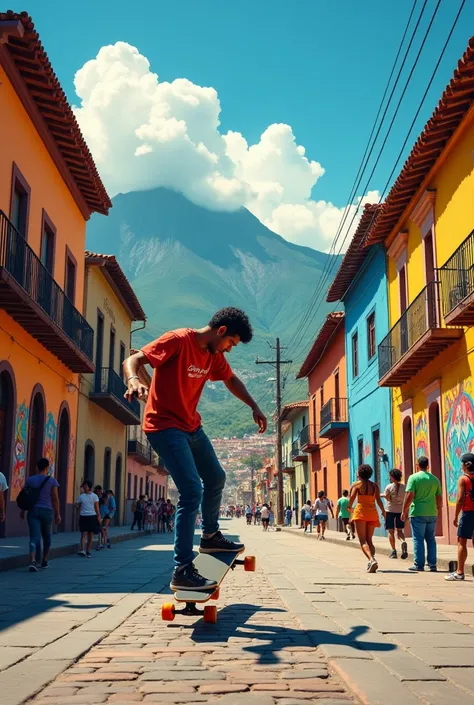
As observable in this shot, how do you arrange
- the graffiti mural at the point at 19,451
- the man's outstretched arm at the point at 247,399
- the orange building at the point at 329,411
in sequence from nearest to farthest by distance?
1. the man's outstretched arm at the point at 247,399
2. the graffiti mural at the point at 19,451
3. the orange building at the point at 329,411

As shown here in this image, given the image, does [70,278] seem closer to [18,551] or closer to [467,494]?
[18,551]

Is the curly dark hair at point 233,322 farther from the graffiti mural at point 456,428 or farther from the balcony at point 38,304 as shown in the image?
the graffiti mural at point 456,428

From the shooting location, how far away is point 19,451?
17.2 metres

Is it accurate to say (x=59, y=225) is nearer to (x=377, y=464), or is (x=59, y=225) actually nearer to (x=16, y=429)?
(x=16, y=429)

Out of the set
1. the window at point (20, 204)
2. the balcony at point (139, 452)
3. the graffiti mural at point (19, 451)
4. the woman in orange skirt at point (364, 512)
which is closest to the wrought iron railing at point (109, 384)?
the balcony at point (139, 452)

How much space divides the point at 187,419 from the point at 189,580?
40.8 inches

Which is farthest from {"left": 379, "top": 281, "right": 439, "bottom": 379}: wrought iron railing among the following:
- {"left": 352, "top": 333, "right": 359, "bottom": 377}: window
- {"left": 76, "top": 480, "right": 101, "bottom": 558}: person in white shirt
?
{"left": 76, "top": 480, "right": 101, "bottom": 558}: person in white shirt

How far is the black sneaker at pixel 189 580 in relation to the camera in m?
5.02

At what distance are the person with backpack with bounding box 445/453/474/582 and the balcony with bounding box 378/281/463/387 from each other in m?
6.47

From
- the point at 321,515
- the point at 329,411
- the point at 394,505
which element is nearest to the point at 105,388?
the point at 321,515

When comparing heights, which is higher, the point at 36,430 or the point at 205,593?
the point at 36,430

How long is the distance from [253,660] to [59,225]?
18.2 meters

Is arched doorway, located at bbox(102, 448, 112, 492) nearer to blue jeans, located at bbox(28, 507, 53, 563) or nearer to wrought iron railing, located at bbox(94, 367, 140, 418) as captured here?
wrought iron railing, located at bbox(94, 367, 140, 418)

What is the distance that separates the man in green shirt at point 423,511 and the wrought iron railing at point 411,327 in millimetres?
4921
